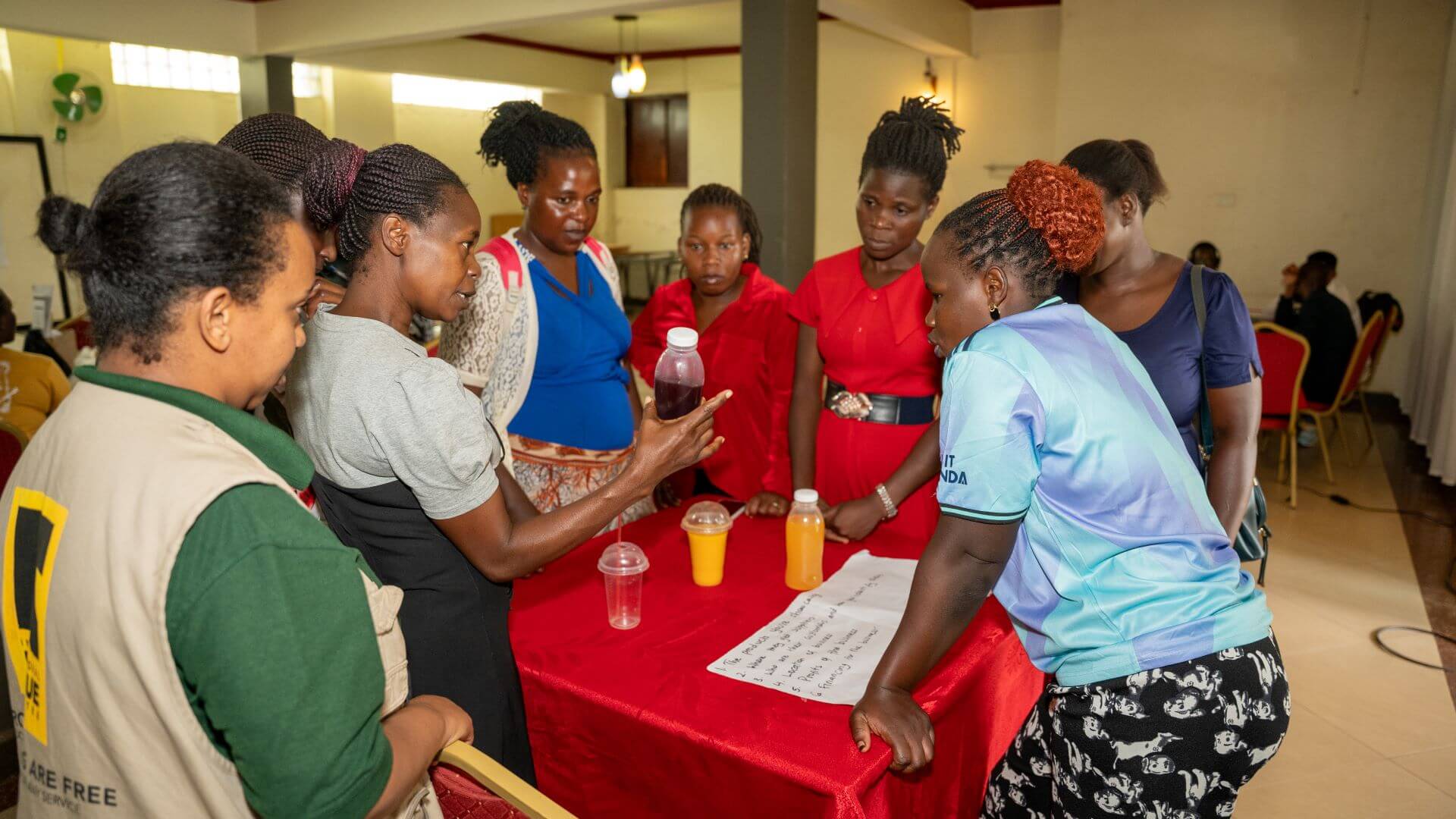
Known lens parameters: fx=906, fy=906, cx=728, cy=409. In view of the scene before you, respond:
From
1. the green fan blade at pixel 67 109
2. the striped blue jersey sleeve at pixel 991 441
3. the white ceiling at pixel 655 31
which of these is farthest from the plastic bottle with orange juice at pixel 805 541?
the green fan blade at pixel 67 109

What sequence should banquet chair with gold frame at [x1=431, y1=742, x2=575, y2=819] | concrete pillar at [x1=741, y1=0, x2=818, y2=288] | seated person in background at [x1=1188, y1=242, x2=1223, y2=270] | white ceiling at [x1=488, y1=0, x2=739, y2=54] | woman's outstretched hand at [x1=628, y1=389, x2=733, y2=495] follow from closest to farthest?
1. banquet chair with gold frame at [x1=431, y1=742, x2=575, y2=819]
2. woman's outstretched hand at [x1=628, y1=389, x2=733, y2=495]
3. concrete pillar at [x1=741, y1=0, x2=818, y2=288]
4. seated person in background at [x1=1188, y1=242, x2=1223, y2=270]
5. white ceiling at [x1=488, y1=0, x2=739, y2=54]

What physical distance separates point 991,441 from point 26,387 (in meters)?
3.80

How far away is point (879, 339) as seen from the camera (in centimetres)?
228

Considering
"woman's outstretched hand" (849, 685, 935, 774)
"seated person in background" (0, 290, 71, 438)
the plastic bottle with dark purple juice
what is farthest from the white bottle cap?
"seated person in background" (0, 290, 71, 438)

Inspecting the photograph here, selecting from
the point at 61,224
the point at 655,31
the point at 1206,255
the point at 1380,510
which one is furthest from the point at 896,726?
the point at 655,31

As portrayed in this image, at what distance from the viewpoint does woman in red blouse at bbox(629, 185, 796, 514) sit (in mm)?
2840

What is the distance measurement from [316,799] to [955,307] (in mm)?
1008

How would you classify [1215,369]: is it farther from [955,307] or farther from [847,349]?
[955,307]

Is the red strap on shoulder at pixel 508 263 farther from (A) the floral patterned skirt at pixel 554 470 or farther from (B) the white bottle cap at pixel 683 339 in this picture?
(B) the white bottle cap at pixel 683 339

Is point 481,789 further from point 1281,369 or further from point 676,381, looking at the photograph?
point 1281,369

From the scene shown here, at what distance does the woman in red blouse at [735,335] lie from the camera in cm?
284

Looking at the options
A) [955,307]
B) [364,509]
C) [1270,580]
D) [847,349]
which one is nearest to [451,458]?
[364,509]

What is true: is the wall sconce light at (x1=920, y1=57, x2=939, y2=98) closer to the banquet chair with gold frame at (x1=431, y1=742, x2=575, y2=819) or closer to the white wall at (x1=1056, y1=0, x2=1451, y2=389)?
the white wall at (x1=1056, y1=0, x2=1451, y2=389)

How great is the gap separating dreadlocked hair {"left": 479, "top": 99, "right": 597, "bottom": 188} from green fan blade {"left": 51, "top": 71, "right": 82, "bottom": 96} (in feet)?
28.3
